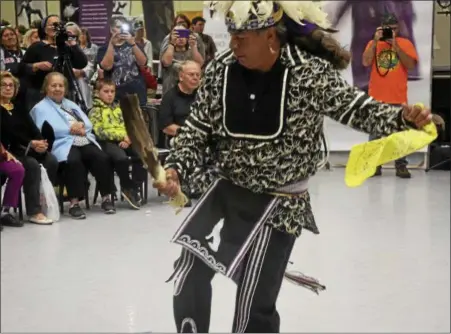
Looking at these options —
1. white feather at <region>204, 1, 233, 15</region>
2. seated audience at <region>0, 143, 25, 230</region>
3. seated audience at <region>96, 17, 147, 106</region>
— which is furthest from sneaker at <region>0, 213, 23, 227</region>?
white feather at <region>204, 1, 233, 15</region>

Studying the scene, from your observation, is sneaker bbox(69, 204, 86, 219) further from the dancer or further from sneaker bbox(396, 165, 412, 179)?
the dancer

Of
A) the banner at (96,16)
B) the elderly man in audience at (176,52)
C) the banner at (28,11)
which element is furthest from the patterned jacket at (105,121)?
the banner at (28,11)

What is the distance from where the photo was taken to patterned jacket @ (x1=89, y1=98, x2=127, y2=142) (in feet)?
18.5

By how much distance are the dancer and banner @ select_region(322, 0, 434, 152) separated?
5084mm

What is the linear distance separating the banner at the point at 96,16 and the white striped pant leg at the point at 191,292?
6545 mm

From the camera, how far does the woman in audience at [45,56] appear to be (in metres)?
5.73

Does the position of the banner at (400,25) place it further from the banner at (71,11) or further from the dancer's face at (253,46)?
the dancer's face at (253,46)

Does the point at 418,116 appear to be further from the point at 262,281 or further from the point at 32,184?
the point at 32,184

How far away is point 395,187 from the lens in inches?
251

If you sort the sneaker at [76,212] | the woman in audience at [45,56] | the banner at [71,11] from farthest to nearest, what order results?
1. the banner at [71,11]
2. the woman in audience at [45,56]
3. the sneaker at [76,212]

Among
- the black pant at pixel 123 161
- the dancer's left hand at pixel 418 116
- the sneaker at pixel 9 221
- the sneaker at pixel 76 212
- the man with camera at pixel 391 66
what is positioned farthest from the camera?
the man with camera at pixel 391 66

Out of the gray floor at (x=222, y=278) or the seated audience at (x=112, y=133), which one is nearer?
the gray floor at (x=222, y=278)

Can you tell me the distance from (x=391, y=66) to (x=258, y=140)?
4.99 metres

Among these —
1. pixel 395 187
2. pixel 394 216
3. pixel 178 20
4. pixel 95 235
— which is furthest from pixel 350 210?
pixel 178 20
